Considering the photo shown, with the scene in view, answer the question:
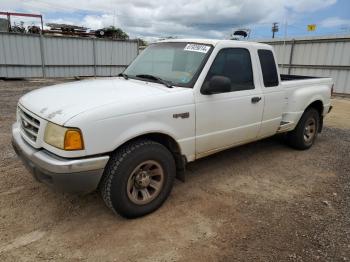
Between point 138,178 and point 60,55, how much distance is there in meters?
15.7

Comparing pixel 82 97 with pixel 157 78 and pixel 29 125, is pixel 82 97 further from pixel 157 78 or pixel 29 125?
pixel 157 78

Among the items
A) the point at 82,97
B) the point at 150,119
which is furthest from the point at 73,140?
the point at 150,119

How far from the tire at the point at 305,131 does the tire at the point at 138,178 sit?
10.3 ft

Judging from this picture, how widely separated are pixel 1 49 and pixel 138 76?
14181 millimetres

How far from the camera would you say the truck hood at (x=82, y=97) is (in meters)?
2.84

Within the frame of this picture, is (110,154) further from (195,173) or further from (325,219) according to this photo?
(325,219)

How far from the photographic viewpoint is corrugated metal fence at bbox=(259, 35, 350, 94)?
44.0 ft

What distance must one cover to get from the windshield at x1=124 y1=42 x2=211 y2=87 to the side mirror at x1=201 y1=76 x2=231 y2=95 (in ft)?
0.58

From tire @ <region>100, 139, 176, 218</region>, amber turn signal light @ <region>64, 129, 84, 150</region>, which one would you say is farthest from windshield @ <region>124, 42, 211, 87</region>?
amber turn signal light @ <region>64, 129, 84, 150</region>

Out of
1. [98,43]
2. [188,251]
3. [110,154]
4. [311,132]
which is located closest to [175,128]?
[110,154]

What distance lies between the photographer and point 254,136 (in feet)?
15.2

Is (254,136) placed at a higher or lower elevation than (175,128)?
lower

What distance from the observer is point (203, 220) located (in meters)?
3.33

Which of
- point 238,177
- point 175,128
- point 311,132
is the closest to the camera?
point 175,128
